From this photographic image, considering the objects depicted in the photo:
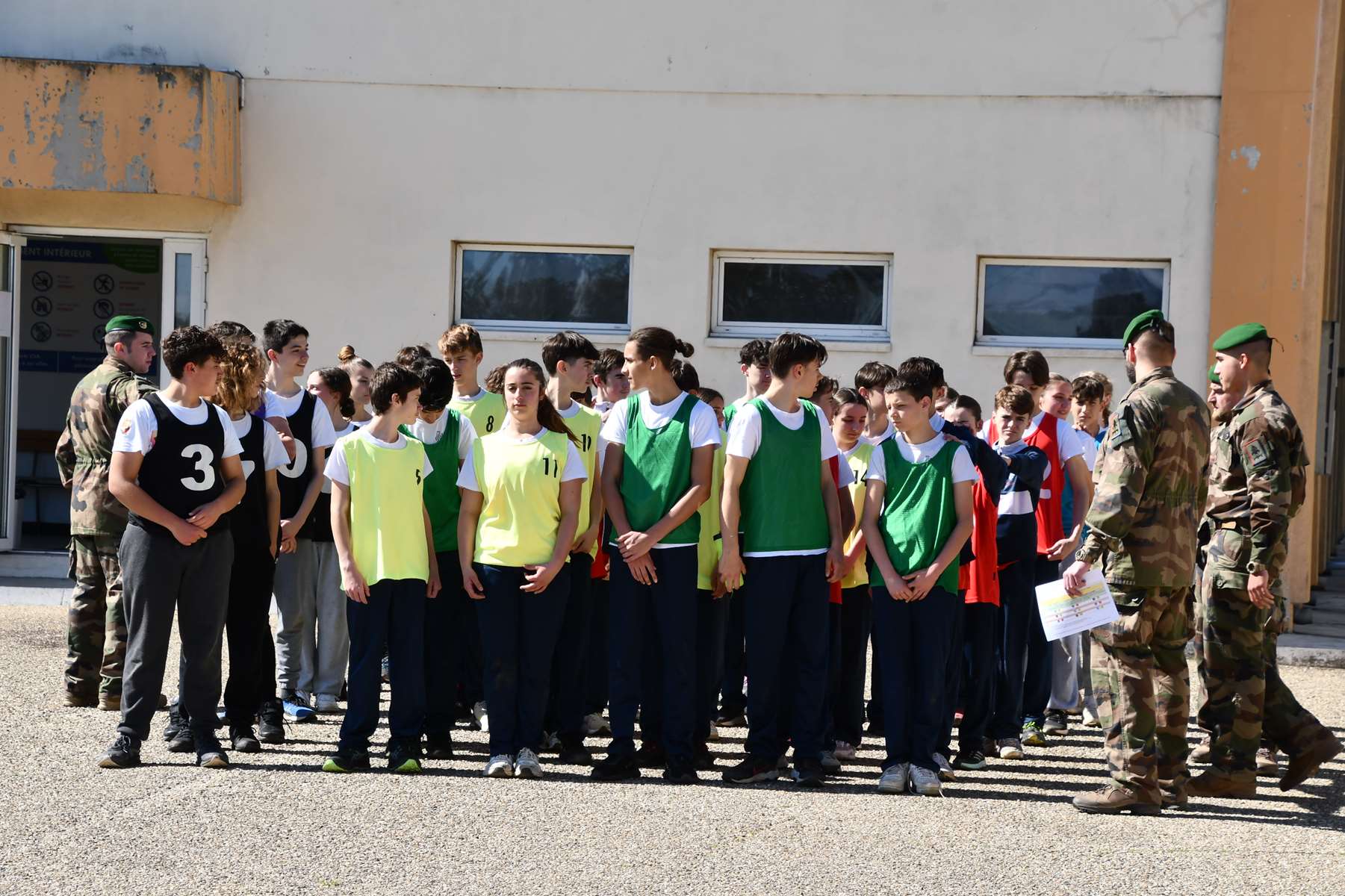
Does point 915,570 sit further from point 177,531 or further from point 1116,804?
point 177,531

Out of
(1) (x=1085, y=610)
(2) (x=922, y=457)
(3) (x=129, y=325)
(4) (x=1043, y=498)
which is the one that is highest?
(3) (x=129, y=325)

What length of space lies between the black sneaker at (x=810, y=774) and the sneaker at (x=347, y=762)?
1.89 m

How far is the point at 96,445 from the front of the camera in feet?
25.9

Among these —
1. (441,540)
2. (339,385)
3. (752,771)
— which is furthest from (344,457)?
(752,771)

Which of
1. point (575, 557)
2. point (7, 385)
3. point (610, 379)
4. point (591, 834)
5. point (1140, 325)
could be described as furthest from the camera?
point (7, 385)

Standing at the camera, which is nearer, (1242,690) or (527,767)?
(527,767)

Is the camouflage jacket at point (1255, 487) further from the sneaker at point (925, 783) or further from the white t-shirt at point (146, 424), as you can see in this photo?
the white t-shirt at point (146, 424)

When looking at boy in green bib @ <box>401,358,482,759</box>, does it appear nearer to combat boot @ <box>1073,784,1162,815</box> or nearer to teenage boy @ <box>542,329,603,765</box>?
teenage boy @ <box>542,329,603,765</box>

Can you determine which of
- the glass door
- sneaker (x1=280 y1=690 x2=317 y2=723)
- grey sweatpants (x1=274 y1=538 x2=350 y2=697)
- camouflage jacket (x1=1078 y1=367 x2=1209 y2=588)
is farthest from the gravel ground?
the glass door

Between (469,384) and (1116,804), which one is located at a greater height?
(469,384)

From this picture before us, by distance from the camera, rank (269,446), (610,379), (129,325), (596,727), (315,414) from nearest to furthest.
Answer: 1. (269,446)
2. (315,414)
3. (596,727)
4. (129,325)
5. (610,379)

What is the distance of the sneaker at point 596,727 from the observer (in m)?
7.62

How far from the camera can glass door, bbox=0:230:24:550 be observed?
12.4 metres

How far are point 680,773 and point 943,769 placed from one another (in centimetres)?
119
